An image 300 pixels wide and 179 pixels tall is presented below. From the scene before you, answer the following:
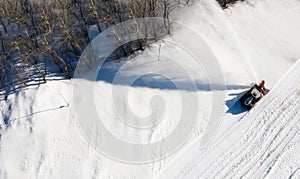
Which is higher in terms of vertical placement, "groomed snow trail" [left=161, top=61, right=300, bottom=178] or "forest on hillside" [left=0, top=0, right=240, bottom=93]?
"forest on hillside" [left=0, top=0, right=240, bottom=93]

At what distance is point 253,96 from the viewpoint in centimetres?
1295

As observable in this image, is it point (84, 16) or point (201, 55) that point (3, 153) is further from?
point (201, 55)

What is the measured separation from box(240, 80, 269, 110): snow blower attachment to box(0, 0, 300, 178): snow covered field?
31cm

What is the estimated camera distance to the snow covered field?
38.6 feet

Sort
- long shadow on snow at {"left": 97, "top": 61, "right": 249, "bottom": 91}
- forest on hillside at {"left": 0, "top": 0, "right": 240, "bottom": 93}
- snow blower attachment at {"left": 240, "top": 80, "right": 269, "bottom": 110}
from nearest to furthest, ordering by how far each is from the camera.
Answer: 1. snow blower attachment at {"left": 240, "top": 80, "right": 269, "bottom": 110}
2. long shadow on snow at {"left": 97, "top": 61, "right": 249, "bottom": 91}
3. forest on hillside at {"left": 0, "top": 0, "right": 240, "bottom": 93}

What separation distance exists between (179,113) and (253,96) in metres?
3.35

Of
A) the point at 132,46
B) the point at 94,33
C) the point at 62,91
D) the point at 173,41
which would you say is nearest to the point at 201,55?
the point at 173,41

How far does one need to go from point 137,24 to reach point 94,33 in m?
2.50

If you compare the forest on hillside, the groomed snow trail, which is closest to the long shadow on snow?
the forest on hillside

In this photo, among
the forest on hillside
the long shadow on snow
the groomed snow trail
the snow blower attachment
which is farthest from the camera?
the forest on hillside

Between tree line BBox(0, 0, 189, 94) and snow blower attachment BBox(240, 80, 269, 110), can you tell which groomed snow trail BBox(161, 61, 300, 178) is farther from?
tree line BBox(0, 0, 189, 94)

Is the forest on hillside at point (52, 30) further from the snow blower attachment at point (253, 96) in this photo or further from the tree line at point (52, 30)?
the snow blower attachment at point (253, 96)

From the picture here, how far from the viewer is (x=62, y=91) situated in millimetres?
13039

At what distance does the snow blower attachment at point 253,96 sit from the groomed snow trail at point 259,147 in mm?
301
